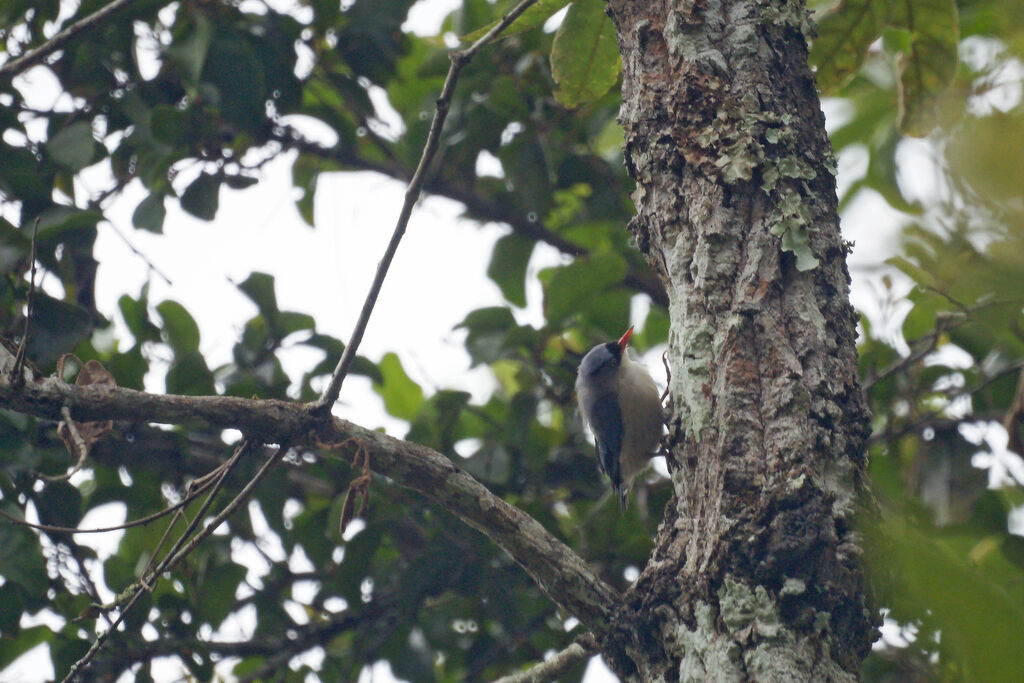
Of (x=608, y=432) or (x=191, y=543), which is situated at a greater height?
(x=608, y=432)

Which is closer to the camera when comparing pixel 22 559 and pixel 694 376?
pixel 694 376

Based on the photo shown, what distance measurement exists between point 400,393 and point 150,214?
1.45 meters

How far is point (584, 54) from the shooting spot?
2574mm

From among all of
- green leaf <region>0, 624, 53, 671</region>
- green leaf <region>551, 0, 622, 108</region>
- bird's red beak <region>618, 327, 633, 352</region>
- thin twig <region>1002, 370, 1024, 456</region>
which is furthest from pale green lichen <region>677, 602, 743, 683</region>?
green leaf <region>0, 624, 53, 671</region>

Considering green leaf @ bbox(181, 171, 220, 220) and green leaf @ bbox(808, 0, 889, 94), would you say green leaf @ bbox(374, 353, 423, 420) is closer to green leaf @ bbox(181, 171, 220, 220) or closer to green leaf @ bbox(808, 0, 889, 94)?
green leaf @ bbox(181, 171, 220, 220)

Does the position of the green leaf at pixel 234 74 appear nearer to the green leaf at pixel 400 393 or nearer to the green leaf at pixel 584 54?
the green leaf at pixel 584 54

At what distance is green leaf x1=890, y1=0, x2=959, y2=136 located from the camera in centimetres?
257

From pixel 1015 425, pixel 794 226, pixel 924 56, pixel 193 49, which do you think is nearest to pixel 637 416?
pixel 1015 425

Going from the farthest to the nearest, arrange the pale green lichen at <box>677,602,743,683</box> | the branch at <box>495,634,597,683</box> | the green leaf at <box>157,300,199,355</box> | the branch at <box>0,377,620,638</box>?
the green leaf at <box>157,300,199,355</box> < the branch at <box>495,634,597,683</box> < the branch at <box>0,377,620,638</box> < the pale green lichen at <box>677,602,743,683</box>

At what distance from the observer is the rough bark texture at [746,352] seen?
151 cm

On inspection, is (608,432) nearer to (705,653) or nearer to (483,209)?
(483,209)

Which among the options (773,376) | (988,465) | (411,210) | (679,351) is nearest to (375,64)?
(411,210)

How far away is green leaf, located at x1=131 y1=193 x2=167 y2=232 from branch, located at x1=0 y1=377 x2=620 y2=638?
165cm

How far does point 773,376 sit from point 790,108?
2.11 ft
